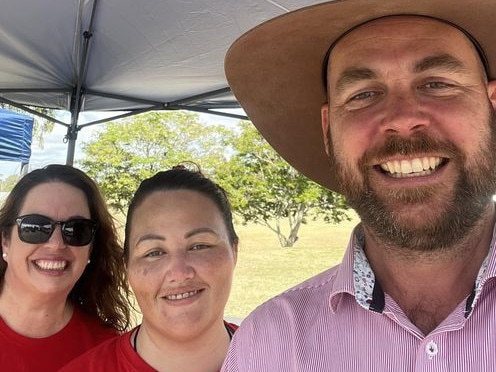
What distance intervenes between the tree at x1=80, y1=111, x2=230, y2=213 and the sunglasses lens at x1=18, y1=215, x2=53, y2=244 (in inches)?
308

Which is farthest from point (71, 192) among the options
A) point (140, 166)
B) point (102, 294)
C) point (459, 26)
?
point (140, 166)

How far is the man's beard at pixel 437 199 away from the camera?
1159 mm

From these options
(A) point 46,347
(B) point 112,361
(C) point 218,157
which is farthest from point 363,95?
(C) point 218,157

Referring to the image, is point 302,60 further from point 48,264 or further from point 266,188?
point 266,188

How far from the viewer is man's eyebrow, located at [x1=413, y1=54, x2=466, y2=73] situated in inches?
48.9

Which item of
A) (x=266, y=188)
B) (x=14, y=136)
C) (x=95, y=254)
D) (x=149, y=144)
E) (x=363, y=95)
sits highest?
(x=149, y=144)

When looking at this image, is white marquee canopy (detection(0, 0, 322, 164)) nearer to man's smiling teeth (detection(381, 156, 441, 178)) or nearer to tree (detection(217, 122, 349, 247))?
man's smiling teeth (detection(381, 156, 441, 178))

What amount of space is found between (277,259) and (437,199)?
30.6 feet

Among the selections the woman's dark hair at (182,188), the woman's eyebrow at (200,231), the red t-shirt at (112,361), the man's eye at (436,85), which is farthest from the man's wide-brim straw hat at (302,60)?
the red t-shirt at (112,361)

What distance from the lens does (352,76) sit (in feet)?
4.33

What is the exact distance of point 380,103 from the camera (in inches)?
49.8

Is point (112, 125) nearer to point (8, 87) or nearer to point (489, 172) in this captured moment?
point (8, 87)

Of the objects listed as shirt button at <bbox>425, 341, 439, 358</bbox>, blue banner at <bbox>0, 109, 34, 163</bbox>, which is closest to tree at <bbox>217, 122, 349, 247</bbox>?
blue banner at <bbox>0, 109, 34, 163</bbox>

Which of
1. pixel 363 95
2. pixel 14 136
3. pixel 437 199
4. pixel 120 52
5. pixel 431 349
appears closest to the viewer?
pixel 431 349
